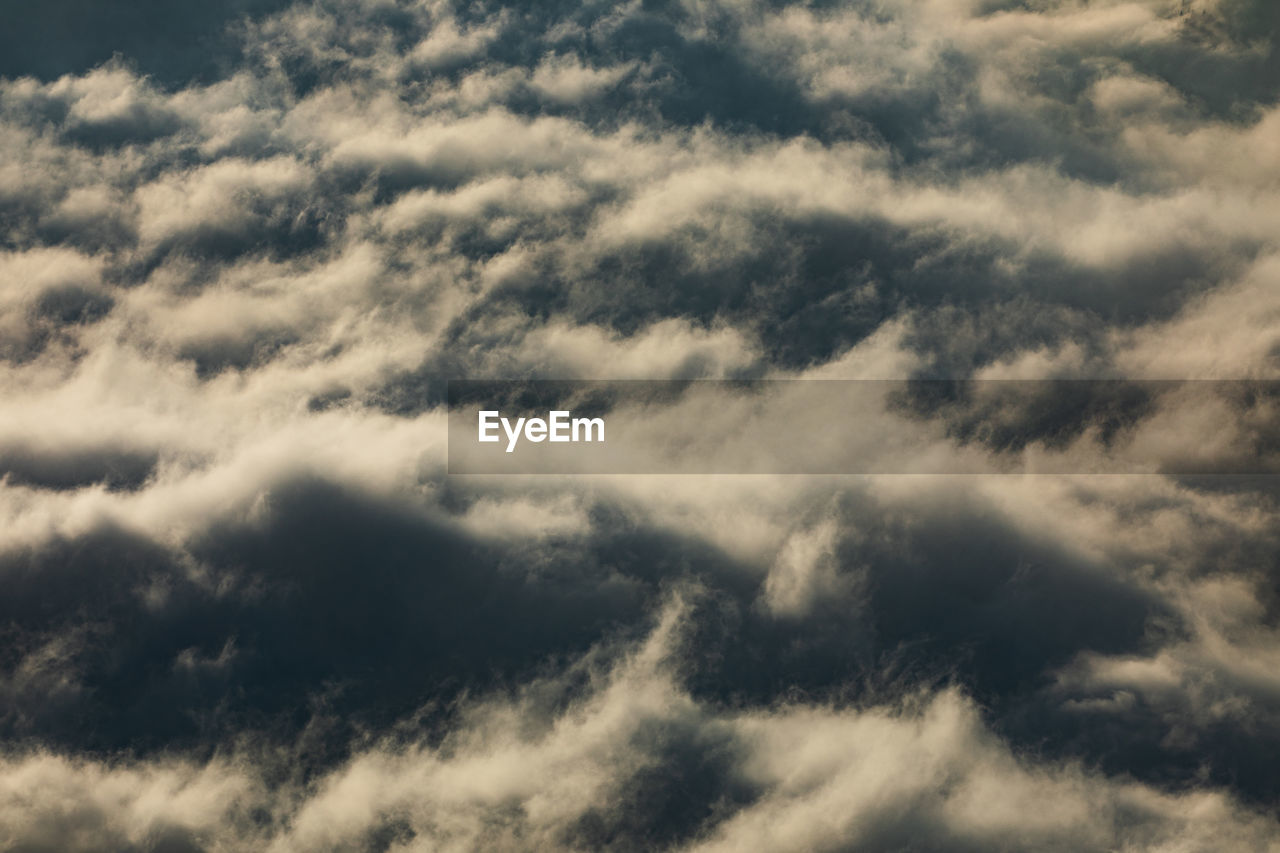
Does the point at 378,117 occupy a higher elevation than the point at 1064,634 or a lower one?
higher

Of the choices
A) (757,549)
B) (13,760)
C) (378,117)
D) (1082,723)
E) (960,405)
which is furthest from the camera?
(378,117)

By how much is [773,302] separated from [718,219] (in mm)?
8621

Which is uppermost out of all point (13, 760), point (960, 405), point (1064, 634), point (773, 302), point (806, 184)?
point (806, 184)

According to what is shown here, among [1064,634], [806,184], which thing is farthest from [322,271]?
[1064,634]

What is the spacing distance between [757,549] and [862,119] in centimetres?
3084

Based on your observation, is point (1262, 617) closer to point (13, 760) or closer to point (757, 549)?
point (757, 549)

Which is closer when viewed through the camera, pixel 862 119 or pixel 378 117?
pixel 862 119

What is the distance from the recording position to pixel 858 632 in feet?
92.1

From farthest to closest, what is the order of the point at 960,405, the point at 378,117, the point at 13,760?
1. the point at 378,117
2. the point at 960,405
3. the point at 13,760

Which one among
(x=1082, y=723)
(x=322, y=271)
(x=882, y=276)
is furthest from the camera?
(x=322, y=271)

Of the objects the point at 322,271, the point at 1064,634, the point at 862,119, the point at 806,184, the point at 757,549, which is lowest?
the point at 1064,634

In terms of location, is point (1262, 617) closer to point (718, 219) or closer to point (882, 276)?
point (882, 276)

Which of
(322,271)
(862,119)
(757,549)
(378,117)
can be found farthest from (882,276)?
(378,117)

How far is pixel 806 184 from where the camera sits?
5047 centimetres
